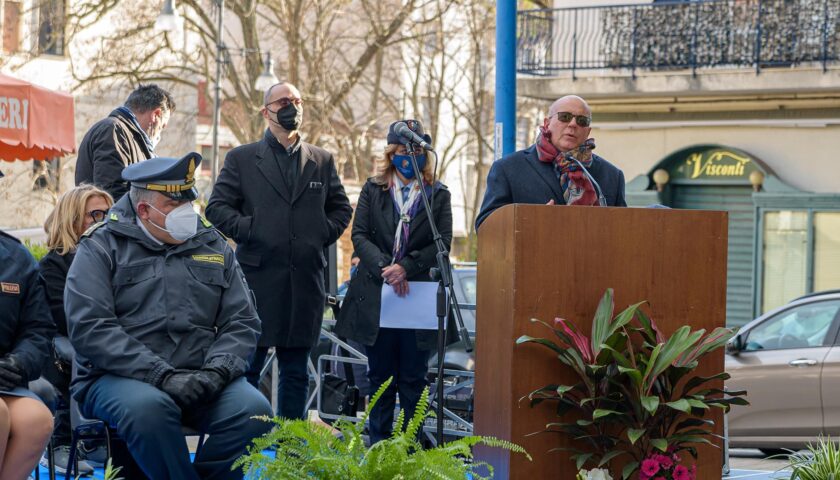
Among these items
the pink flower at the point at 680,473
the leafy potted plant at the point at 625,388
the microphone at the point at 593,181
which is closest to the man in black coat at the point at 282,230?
the microphone at the point at 593,181

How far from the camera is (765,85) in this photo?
2056 centimetres

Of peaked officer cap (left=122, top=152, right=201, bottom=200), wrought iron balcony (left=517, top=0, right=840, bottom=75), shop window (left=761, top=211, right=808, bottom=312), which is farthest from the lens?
shop window (left=761, top=211, right=808, bottom=312)

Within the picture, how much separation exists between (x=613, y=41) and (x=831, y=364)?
1168cm

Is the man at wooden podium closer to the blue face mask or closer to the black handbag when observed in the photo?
the blue face mask

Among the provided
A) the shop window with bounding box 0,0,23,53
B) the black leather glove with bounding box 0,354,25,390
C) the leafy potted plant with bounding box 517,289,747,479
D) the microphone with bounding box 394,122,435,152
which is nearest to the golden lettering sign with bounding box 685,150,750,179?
the microphone with bounding box 394,122,435,152

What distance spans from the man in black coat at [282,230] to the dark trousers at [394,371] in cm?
41

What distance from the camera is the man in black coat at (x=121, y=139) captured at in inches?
310

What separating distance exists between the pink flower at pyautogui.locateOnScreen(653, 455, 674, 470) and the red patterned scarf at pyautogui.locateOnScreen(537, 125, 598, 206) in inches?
67.4

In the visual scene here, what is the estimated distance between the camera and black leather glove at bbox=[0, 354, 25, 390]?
18.0ft

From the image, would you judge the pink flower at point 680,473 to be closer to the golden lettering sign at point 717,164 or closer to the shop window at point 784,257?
the shop window at point 784,257

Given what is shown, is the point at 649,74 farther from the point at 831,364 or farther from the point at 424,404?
the point at 424,404

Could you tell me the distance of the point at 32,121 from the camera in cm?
Result: 1005

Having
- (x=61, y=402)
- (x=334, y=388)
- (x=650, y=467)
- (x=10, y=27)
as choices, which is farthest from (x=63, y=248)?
(x=10, y=27)

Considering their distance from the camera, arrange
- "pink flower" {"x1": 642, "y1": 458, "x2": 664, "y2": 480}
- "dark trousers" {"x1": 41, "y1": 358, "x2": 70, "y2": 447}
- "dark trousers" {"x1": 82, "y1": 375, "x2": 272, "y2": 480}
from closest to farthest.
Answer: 1. "pink flower" {"x1": 642, "y1": 458, "x2": 664, "y2": 480}
2. "dark trousers" {"x1": 82, "y1": 375, "x2": 272, "y2": 480}
3. "dark trousers" {"x1": 41, "y1": 358, "x2": 70, "y2": 447}
